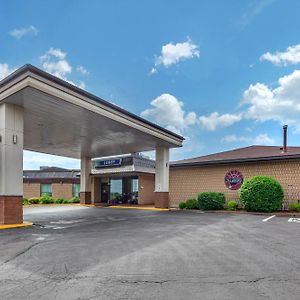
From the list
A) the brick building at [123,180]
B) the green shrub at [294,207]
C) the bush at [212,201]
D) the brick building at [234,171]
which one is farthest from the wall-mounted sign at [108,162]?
the green shrub at [294,207]

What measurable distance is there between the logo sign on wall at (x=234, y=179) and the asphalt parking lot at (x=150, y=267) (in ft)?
42.4

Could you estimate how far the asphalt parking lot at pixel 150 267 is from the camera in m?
4.68

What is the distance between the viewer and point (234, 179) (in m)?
22.7

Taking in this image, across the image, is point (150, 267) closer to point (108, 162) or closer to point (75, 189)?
point (108, 162)

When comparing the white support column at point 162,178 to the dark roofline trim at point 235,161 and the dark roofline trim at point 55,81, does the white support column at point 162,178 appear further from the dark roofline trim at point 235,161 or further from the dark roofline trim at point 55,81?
the dark roofline trim at point 55,81

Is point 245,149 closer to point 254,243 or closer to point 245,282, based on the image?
point 254,243

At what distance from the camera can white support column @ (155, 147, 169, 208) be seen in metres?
23.2

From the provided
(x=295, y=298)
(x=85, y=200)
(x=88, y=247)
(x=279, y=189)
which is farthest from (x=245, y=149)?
(x=295, y=298)

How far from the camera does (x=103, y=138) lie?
70.0 ft

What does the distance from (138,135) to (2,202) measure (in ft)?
30.7

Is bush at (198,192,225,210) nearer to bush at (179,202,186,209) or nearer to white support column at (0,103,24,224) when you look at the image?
bush at (179,202,186,209)

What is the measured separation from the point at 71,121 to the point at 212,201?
10647 mm

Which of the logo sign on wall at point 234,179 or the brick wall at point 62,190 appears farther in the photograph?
the brick wall at point 62,190

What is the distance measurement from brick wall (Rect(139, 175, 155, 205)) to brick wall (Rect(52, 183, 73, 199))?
39.7 ft
